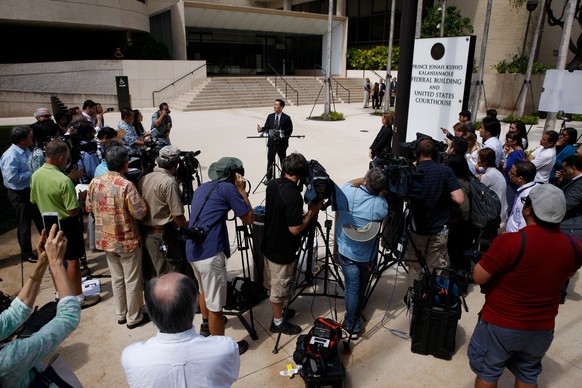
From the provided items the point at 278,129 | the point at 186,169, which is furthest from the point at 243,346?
the point at 278,129

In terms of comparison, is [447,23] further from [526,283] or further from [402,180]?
[526,283]

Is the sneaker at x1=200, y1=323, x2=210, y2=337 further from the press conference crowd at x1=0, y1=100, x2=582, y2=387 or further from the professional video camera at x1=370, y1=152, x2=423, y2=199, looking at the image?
the professional video camera at x1=370, y1=152, x2=423, y2=199

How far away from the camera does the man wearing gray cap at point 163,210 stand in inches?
145

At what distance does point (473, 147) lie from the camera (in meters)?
6.22

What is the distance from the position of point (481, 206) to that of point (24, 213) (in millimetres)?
5690

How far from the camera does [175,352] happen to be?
1676 millimetres

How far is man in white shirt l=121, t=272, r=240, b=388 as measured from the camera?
5.47 feet

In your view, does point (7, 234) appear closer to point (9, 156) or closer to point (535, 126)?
point (9, 156)

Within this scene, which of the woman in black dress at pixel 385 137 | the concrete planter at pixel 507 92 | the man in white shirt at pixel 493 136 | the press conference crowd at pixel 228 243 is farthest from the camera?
the concrete planter at pixel 507 92

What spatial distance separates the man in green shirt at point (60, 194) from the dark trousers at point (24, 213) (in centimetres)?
122

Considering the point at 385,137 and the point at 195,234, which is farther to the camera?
the point at 385,137

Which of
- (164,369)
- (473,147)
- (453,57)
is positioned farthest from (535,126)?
(164,369)

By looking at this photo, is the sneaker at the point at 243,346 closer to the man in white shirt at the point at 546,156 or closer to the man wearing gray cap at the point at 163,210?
the man wearing gray cap at the point at 163,210

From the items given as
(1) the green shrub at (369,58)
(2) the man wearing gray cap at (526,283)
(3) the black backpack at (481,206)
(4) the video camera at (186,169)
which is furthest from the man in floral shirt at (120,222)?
(1) the green shrub at (369,58)
